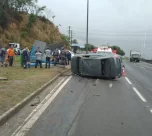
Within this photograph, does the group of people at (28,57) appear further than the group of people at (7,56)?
No

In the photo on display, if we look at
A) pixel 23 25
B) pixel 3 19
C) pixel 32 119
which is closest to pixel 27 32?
pixel 23 25

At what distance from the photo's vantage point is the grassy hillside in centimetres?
6642

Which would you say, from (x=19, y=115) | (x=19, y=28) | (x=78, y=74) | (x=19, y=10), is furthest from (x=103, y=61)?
(x=19, y=10)

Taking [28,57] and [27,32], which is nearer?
[28,57]

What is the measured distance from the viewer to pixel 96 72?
858 inches

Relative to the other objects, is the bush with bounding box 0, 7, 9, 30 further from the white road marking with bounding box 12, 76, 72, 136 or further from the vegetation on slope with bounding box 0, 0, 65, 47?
the white road marking with bounding box 12, 76, 72, 136

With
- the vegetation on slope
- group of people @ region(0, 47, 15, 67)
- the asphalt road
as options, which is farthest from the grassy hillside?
the asphalt road

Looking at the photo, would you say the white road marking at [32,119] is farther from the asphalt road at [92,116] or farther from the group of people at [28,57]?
the group of people at [28,57]

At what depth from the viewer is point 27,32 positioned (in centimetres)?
7331

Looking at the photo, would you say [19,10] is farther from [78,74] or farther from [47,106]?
[47,106]

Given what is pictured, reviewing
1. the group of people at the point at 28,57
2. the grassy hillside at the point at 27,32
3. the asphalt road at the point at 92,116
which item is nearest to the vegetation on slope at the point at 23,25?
the grassy hillside at the point at 27,32

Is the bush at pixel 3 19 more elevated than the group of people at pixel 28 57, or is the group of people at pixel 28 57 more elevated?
the bush at pixel 3 19

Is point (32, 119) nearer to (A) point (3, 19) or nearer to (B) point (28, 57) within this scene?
(B) point (28, 57)

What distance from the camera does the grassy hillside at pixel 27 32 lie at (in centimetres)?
6642
